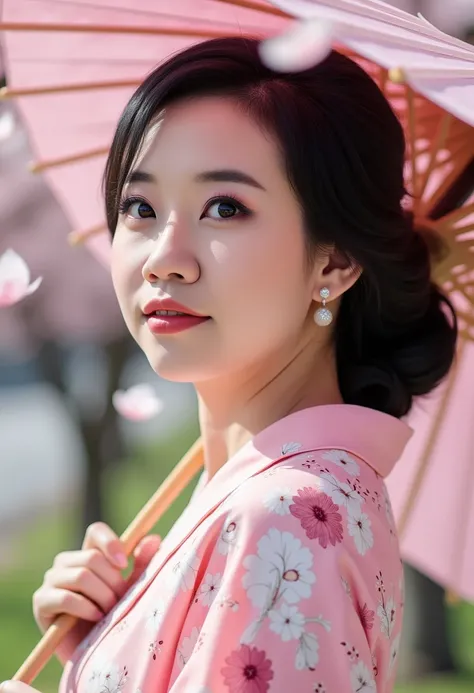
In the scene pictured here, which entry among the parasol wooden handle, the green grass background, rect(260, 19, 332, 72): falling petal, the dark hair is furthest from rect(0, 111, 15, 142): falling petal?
the green grass background

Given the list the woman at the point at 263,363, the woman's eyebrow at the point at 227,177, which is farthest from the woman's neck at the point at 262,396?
the woman's eyebrow at the point at 227,177

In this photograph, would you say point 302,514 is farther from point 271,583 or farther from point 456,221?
point 456,221

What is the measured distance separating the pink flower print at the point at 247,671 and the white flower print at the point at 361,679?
0.49 feet

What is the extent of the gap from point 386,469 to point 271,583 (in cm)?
54

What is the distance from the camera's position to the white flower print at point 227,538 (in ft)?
5.19

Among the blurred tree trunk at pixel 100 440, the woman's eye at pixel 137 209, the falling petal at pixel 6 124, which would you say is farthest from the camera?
the blurred tree trunk at pixel 100 440

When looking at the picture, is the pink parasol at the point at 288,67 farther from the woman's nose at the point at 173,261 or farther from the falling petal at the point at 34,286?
the woman's nose at the point at 173,261

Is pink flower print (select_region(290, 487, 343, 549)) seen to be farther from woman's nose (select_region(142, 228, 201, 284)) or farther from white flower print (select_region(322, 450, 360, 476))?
woman's nose (select_region(142, 228, 201, 284))

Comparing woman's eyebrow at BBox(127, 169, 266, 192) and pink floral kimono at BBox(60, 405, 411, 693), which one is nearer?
pink floral kimono at BBox(60, 405, 411, 693)

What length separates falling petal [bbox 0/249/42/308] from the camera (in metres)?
2.77

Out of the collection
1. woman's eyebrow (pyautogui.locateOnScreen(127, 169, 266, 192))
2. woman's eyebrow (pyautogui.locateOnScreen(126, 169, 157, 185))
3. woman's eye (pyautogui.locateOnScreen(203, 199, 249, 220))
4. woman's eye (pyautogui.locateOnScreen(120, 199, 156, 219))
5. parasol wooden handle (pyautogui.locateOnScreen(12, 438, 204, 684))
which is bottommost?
parasol wooden handle (pyautogui.locateOnScreen(12, 438, 204, 684))

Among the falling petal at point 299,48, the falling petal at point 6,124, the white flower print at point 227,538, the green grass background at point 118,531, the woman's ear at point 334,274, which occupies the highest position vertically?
the falling petal at point 299,48

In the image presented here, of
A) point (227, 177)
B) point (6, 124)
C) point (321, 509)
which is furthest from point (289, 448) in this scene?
point (6, 124)

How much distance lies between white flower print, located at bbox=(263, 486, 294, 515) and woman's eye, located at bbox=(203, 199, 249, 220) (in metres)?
0.52
